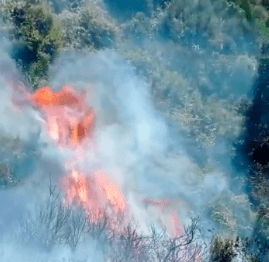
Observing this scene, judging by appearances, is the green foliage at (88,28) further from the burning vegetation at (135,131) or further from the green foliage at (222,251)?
the green foliage at (222,251)

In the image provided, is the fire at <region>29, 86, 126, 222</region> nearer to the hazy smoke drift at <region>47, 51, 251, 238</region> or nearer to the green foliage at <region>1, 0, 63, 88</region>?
the hazy smoke drift at <region>47, 51, 251, 238</region>

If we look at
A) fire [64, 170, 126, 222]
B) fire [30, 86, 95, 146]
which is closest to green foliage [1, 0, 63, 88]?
fire [30, 86, 95, 146]

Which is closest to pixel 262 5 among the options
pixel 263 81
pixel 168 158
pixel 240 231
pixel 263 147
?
pixel 263 81

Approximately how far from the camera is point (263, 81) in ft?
83.3

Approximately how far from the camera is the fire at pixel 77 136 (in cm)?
2112

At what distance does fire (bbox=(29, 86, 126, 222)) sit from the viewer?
832 inches

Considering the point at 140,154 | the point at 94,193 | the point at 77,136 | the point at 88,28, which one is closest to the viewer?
the point at 94,193

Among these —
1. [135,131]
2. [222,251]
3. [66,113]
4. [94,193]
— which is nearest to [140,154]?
[135,131]

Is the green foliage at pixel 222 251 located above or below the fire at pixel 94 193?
below

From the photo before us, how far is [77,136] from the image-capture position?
22.2 m

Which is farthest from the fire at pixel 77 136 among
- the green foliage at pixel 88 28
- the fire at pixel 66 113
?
the green foliage at pixel 88 28

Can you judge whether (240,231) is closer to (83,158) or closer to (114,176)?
(114,176)

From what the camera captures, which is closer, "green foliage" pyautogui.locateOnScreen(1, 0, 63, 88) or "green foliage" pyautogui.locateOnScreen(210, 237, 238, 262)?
"green foliage" pyautogui.locateOnScreen(210, 237, 238, 262)

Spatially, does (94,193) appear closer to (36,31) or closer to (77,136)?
(77,136)
